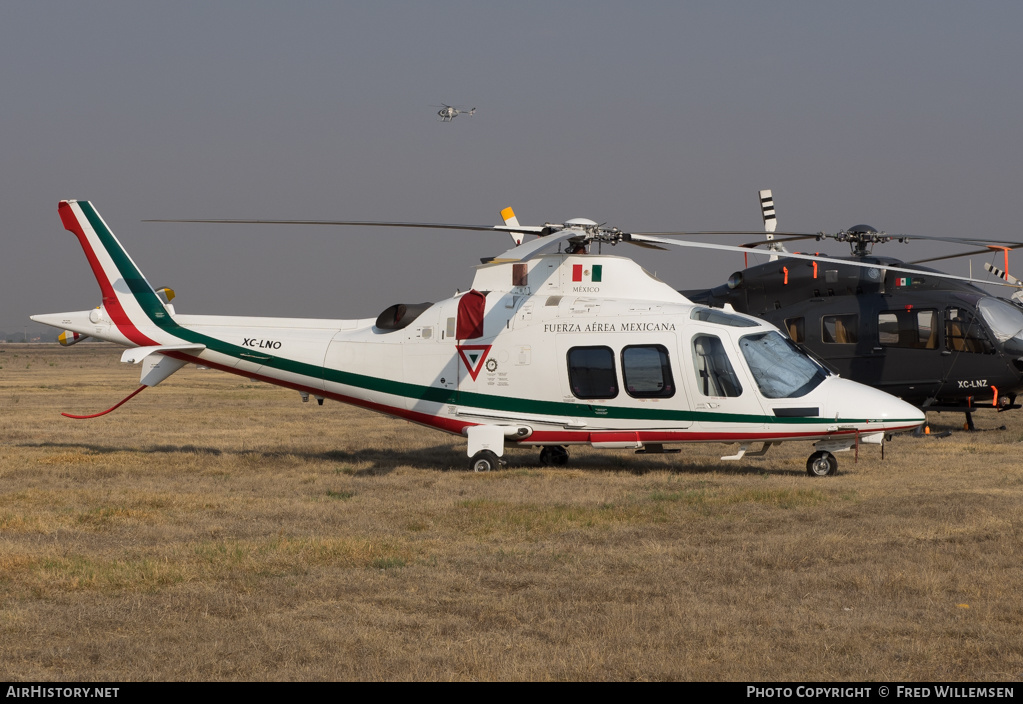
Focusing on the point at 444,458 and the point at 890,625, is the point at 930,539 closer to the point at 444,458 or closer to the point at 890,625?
the point at 890,625

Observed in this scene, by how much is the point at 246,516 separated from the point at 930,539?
7.41m

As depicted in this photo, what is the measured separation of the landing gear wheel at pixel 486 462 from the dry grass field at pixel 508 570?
62cm

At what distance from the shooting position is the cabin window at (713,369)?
1482 centimetres

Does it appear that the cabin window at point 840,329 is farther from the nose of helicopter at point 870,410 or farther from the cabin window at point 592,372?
the cabin window at point 592,372

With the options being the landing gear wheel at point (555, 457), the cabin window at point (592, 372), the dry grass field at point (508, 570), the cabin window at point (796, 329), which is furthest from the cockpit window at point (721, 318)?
the cabin window at point (796, 329)

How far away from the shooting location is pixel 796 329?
20.1 m

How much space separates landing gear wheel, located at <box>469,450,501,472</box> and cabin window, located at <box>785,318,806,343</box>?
7.61m

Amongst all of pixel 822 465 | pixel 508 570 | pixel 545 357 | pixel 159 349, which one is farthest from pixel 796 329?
pixel 508 570

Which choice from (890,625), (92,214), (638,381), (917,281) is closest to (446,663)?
(890,625)

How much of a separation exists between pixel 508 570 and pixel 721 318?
24.9ft
